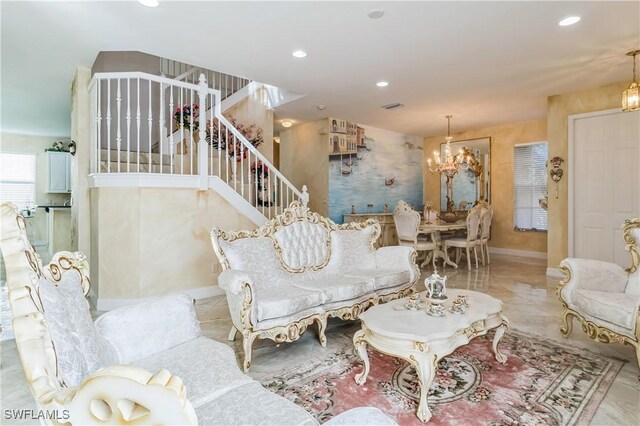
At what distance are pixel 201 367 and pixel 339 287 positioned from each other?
1.62 m

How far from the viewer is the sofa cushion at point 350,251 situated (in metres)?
3.57

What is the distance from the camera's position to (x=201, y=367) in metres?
1.48

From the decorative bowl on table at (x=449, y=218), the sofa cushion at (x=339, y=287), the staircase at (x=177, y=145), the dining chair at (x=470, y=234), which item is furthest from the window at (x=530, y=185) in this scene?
the sofa cushion at (x=339, y=287)

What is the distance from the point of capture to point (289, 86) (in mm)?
4914

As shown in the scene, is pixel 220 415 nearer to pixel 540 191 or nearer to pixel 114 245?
pixel 114 245

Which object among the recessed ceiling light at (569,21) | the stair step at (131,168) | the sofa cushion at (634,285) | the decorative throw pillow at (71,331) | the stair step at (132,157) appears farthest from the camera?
the stair step at (132,157)

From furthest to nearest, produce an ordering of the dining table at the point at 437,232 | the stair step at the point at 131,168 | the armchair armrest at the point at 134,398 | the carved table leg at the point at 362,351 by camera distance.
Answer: the dining table at the point at 437,232, the stair step at the point at 131,168, the carved table leg at the point at 362,351, the armchair armrest at the point at 134,398

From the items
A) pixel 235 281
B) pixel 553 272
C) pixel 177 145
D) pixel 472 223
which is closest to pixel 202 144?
pixel 177 145

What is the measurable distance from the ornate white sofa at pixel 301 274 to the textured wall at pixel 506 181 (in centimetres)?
505

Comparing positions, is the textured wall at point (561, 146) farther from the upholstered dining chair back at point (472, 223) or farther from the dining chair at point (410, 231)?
the dining chair at point (410, 231)

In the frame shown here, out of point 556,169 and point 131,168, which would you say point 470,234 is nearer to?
point 556,169

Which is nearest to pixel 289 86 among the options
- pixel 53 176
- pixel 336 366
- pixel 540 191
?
pixel 336 366

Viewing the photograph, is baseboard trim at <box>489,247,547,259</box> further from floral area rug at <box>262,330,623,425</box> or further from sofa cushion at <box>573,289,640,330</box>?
floral area rug at <box>262,330,623,425</box>

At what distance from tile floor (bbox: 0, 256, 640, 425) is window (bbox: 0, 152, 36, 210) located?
737 centimetres
